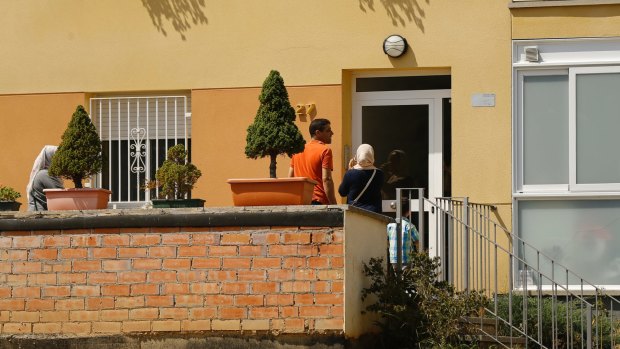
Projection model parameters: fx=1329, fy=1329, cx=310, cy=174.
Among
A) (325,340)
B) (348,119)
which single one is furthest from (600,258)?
(325,340)

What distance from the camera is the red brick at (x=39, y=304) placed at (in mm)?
10977

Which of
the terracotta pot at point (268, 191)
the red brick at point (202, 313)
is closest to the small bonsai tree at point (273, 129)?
the terracotta pot at point (268, 191)

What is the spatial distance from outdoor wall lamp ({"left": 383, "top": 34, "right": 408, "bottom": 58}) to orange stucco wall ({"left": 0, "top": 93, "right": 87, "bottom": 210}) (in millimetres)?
3514

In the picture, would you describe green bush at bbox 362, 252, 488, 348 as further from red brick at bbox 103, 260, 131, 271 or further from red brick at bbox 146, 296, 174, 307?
red brick at bbox 103, 260, 131, 271

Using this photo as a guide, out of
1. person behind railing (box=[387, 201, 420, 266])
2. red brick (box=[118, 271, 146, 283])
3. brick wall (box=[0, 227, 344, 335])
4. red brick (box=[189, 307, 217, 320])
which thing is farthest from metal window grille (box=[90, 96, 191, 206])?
red brick (box=[189, 307, 217, 320])

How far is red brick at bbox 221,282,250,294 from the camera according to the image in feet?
34.2

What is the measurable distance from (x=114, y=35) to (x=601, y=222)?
18.9 ft

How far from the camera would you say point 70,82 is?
595 inches

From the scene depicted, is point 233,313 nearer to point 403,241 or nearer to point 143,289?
point 143,289

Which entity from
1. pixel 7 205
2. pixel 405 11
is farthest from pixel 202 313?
pixel 405 11

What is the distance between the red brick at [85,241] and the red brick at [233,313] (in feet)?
4.09

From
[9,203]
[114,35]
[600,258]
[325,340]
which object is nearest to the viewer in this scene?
[325,340]

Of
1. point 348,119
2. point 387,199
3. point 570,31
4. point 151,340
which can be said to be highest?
point 570,31

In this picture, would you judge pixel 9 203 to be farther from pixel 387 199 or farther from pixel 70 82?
pixel 387 199
